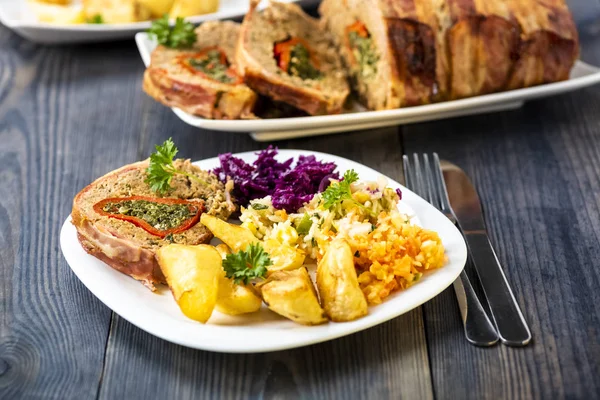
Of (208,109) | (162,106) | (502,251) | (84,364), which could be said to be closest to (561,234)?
(502,251)

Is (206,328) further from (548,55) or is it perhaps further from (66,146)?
(548,55)

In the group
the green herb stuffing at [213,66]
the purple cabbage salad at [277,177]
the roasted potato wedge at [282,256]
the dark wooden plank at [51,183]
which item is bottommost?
the dark wooden plank at [51,183]

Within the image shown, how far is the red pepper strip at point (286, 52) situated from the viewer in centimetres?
439

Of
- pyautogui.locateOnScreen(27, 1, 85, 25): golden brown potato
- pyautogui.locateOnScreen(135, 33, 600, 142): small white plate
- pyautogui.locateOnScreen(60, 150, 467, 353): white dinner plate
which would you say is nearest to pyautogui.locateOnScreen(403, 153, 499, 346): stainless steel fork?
pyautogui.locateOnScreen(60, 150, 467, 353): white dinner plate

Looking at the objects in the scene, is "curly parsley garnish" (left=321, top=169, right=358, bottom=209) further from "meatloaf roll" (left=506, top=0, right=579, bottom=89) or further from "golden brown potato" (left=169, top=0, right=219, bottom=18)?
"golden brown potato" (left=169, top=0, right=219, bottom=18)

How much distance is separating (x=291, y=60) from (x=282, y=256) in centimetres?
192

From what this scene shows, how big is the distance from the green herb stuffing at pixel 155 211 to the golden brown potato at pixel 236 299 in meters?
0.54

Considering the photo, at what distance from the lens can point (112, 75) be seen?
5129 millimetres

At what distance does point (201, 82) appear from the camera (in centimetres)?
409

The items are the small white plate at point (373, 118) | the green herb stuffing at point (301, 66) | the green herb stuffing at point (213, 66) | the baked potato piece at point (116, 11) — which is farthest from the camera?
the baked potato piece at point (116, 11)

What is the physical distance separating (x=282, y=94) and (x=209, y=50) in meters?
0.70

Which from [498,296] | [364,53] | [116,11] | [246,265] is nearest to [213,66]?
[364,53]

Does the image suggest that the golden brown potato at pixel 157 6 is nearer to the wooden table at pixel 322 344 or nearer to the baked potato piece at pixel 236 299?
the wooden table at pixel 322 344

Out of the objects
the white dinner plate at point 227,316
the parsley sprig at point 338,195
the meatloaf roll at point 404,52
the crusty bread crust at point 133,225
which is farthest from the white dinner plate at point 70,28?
the parsley sprig at point 338,195
